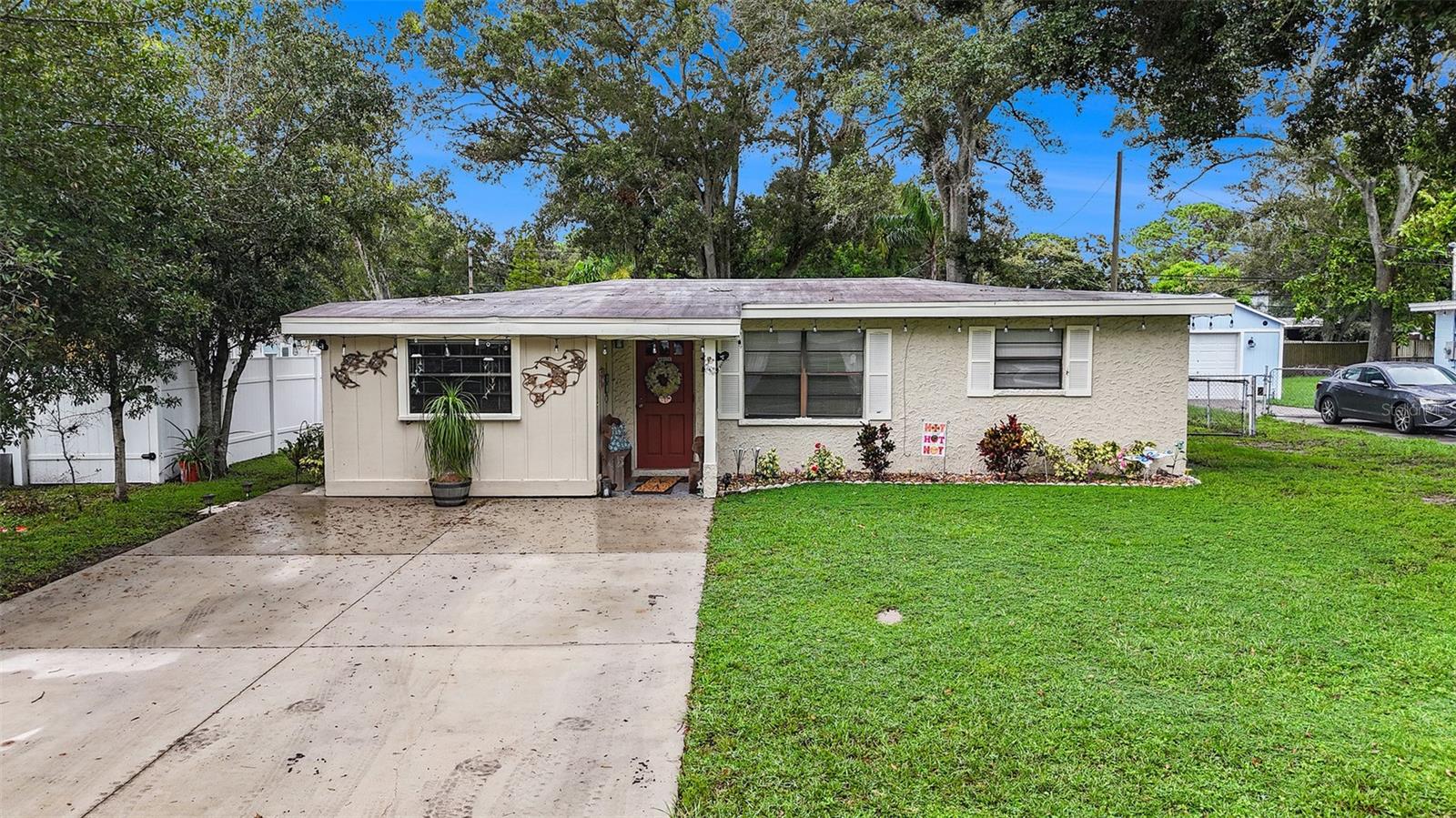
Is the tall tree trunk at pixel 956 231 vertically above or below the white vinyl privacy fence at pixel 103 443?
above

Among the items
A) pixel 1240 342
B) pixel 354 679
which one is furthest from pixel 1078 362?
pixel 1240 342

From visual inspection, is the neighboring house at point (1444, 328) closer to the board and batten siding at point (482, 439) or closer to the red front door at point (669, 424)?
the red front door at point (669, 424)

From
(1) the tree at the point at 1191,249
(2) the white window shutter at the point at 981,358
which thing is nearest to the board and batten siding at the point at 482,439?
(2) the white window shutter at the point at 981,358

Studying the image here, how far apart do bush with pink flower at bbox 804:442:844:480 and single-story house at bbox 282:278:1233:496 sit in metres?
0.16

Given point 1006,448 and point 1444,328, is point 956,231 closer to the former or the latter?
point 1006,448

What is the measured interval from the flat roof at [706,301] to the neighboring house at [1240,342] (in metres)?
18.8

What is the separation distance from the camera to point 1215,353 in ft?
87.8

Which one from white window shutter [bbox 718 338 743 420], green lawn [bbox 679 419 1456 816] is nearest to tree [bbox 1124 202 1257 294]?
white window shutter [bbox 718 338 743 420]

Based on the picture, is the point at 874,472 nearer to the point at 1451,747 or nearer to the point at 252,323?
the point at 1451,747

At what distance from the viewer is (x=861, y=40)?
20141 mm

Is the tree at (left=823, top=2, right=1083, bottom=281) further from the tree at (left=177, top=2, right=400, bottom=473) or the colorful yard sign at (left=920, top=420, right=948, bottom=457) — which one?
the tree at (left=177, top=2, right=400, bottom=473)

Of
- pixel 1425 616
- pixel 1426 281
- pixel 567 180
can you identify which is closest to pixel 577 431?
pixel 1425 616

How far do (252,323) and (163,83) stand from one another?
4.70m

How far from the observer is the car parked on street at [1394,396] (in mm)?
14852
